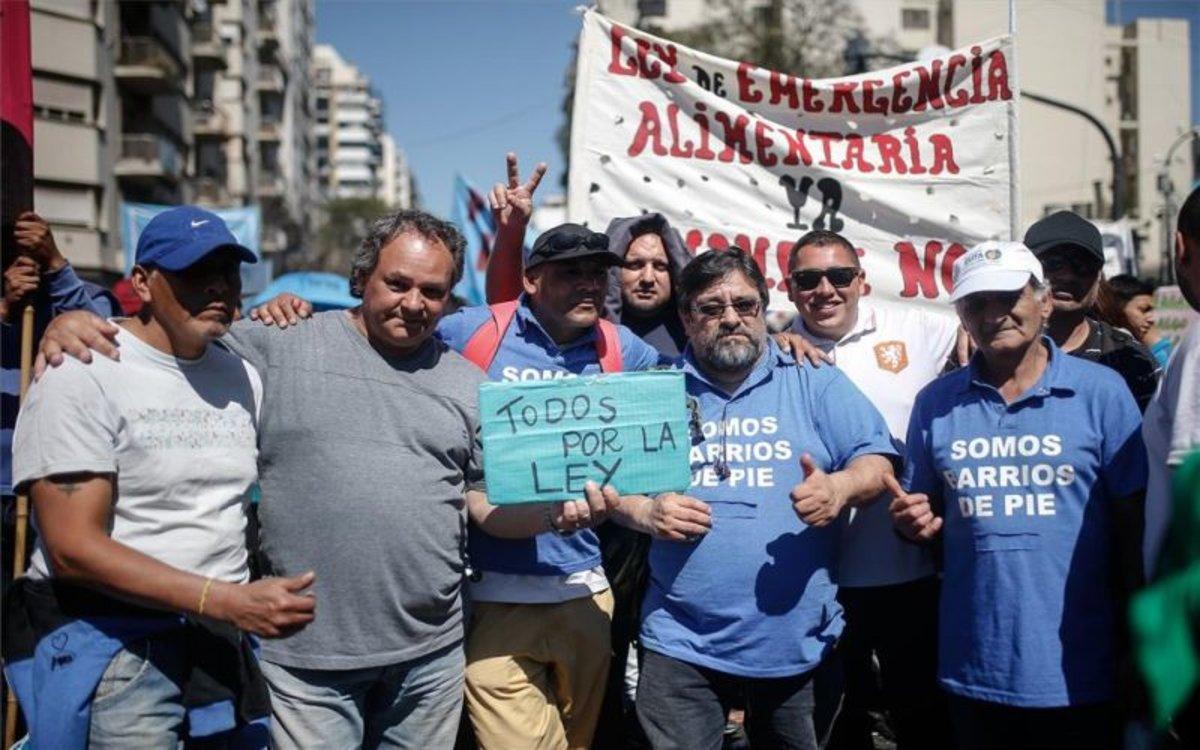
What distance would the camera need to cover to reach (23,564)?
3238mm

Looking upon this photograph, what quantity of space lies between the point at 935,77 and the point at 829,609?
316cm

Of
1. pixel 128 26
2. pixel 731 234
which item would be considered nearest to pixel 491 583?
pixel 731 234

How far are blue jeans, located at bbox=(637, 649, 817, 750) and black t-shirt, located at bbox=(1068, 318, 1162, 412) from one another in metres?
1.73

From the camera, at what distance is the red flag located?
11.0ft

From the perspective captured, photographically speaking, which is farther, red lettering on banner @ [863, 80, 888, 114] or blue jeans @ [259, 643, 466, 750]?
red lettering on banner @ [863, 80, 888, 114]

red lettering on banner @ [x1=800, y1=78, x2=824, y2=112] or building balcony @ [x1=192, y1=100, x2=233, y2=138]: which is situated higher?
building balcony @ [x1=192, y1=100, x2=233, y2=138]

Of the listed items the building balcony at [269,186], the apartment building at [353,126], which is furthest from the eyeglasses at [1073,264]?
the apartment building at [353,126]

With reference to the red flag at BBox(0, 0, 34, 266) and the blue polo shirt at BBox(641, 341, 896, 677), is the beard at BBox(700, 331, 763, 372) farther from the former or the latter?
the red flag at BBox(0, 0, 34, 266)

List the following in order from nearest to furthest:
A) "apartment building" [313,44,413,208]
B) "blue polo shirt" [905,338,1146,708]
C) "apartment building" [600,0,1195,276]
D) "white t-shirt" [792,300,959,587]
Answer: "blue polo shirt" [905,338,1146,708] < "white t-shirt" [792,300,959,587] < "apartment building" [600,0,1195,276] < "apartment building" [313,44,413,208]

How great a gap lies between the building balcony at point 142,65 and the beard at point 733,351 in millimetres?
34150

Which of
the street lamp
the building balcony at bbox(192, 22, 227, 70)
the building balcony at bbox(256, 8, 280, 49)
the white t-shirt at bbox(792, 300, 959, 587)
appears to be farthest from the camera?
the building balcony at bbox(256, 8, 280, 49)

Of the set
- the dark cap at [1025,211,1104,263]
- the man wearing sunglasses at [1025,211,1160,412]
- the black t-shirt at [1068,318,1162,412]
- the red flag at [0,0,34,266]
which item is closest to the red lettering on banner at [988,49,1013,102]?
the dark cap at [1025,211,1104,263]

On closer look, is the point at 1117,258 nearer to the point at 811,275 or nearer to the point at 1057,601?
the point at 811,275

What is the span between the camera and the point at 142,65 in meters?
33.0
